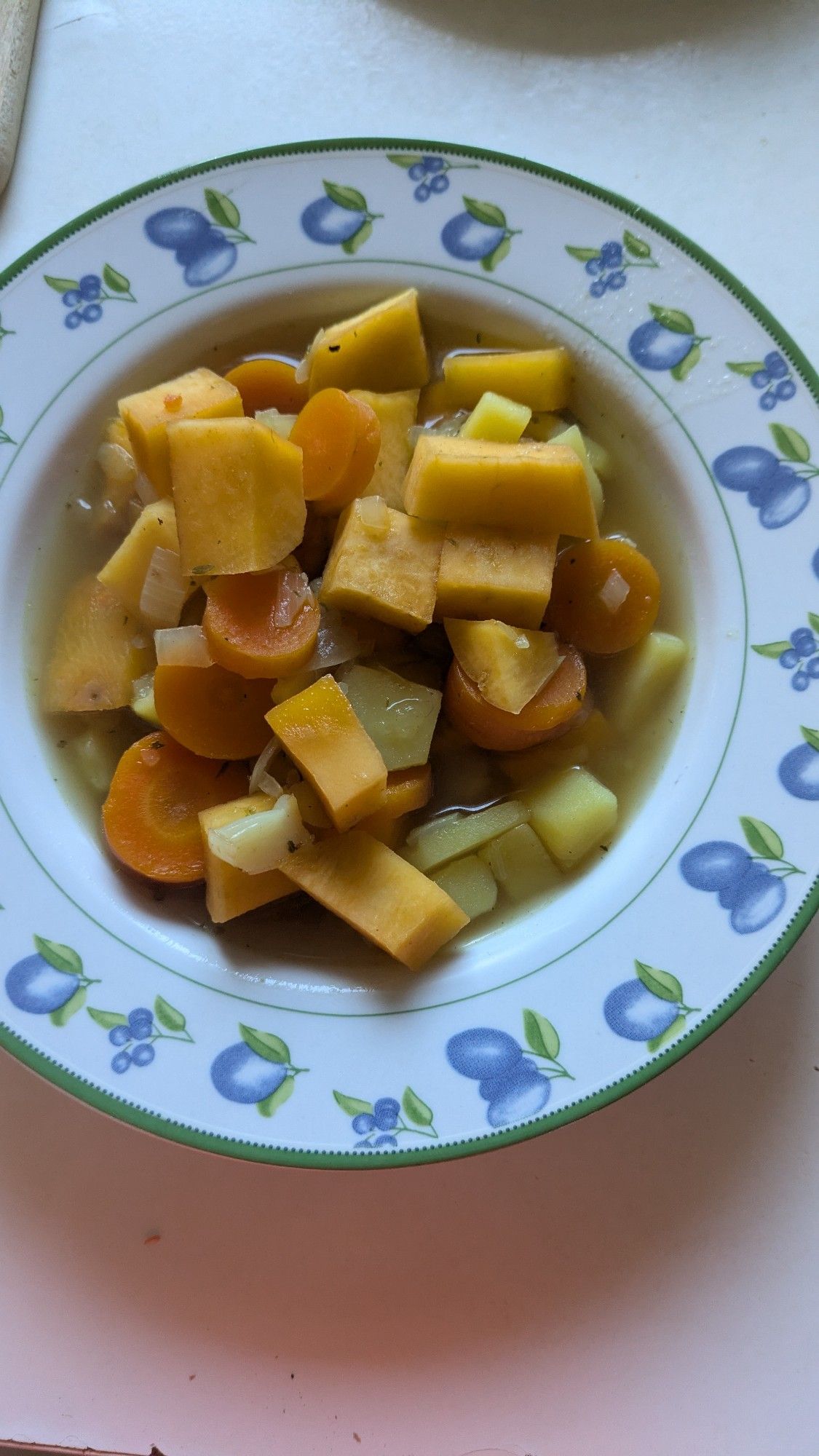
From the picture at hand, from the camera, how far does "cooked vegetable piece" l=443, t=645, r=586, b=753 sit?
154cm

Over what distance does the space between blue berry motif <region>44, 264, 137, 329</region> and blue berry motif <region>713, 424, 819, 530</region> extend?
3.34 feet

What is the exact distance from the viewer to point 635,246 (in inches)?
62.9

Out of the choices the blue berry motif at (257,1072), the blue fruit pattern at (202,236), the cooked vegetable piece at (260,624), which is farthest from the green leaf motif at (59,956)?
the blue fruit pattern at (202,236)

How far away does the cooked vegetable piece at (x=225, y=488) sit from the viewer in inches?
57.1

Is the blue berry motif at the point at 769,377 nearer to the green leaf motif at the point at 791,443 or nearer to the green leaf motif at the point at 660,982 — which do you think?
the green leaf motif at the point at 791,443

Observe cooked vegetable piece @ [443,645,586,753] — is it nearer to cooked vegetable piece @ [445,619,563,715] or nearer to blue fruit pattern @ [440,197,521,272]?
cooked vegetable piece @ [445,619,563,715]

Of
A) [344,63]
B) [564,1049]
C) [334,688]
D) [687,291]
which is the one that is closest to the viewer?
[564,1049]

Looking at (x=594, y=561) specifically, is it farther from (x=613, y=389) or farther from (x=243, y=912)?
(x=243, y=912)

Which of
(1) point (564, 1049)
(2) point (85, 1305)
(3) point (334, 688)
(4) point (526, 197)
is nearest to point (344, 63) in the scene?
(4) point (526, 197)

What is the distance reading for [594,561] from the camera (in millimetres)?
1635

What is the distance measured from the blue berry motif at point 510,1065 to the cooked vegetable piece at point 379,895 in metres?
0.15

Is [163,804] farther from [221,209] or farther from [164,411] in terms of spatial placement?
[221,209]

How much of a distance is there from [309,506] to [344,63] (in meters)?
1.01

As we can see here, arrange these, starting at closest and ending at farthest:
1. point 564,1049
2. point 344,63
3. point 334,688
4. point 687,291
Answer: point 564,1049
point 334,688
point 687,291
point 344,63
